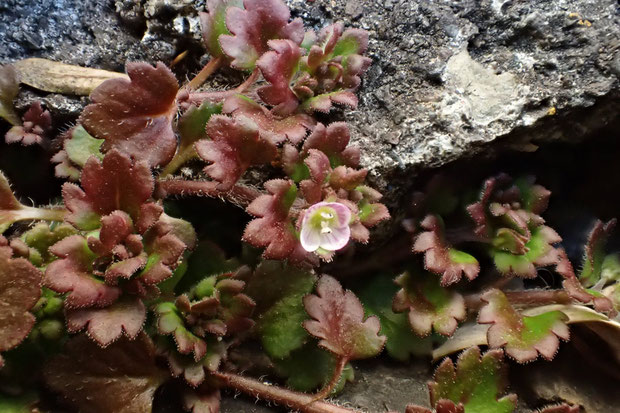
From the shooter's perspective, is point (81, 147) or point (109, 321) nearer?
point (109, 321)

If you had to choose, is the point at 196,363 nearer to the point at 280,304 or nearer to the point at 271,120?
the point at 280,304

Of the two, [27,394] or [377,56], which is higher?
[377,56]

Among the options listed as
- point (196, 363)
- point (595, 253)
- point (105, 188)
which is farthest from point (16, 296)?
point (595, 253)

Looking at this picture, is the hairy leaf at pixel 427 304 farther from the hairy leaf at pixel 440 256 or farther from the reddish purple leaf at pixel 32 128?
the reddish purple leaf at pixel 32 128

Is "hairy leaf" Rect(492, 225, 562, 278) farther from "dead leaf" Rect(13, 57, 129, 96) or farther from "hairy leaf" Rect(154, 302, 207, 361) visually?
"dead leaf" Rect(13, 57, 129, 96)

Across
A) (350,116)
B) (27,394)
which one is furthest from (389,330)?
(27,394)

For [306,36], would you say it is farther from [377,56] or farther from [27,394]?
[27,394]

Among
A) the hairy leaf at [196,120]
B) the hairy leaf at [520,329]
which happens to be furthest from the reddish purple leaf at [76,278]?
the hairy leaf at [520,329]
